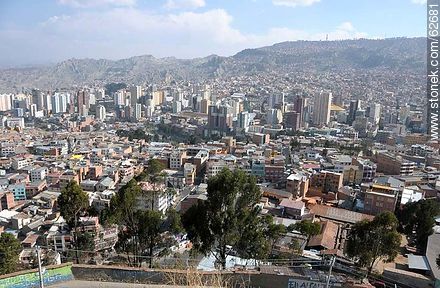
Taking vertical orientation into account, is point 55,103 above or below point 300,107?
below

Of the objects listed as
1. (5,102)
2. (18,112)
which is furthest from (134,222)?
(5,102)

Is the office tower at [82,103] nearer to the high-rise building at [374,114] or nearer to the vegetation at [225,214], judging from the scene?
the high-rise building at [374,114]

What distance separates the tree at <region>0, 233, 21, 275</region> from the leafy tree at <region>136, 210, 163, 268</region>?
162cm

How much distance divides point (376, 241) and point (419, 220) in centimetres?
316

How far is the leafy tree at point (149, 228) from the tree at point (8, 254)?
5.32 ft

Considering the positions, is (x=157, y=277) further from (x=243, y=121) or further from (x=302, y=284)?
(x=243, y=121)

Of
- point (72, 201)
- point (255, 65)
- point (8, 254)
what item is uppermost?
point (255, 65)

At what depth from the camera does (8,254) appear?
4.68 metres

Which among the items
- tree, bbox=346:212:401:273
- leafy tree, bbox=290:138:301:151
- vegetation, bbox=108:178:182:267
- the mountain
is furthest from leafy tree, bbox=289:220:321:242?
the mountain

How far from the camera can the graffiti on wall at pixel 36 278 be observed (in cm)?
293

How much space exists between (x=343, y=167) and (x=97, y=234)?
8.47 metres

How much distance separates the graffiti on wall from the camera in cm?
293

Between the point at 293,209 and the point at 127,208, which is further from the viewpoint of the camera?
the point at 293,209

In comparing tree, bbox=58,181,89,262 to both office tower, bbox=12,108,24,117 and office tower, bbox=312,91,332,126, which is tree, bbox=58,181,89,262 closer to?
office tower, bbox=312,91,332,126
